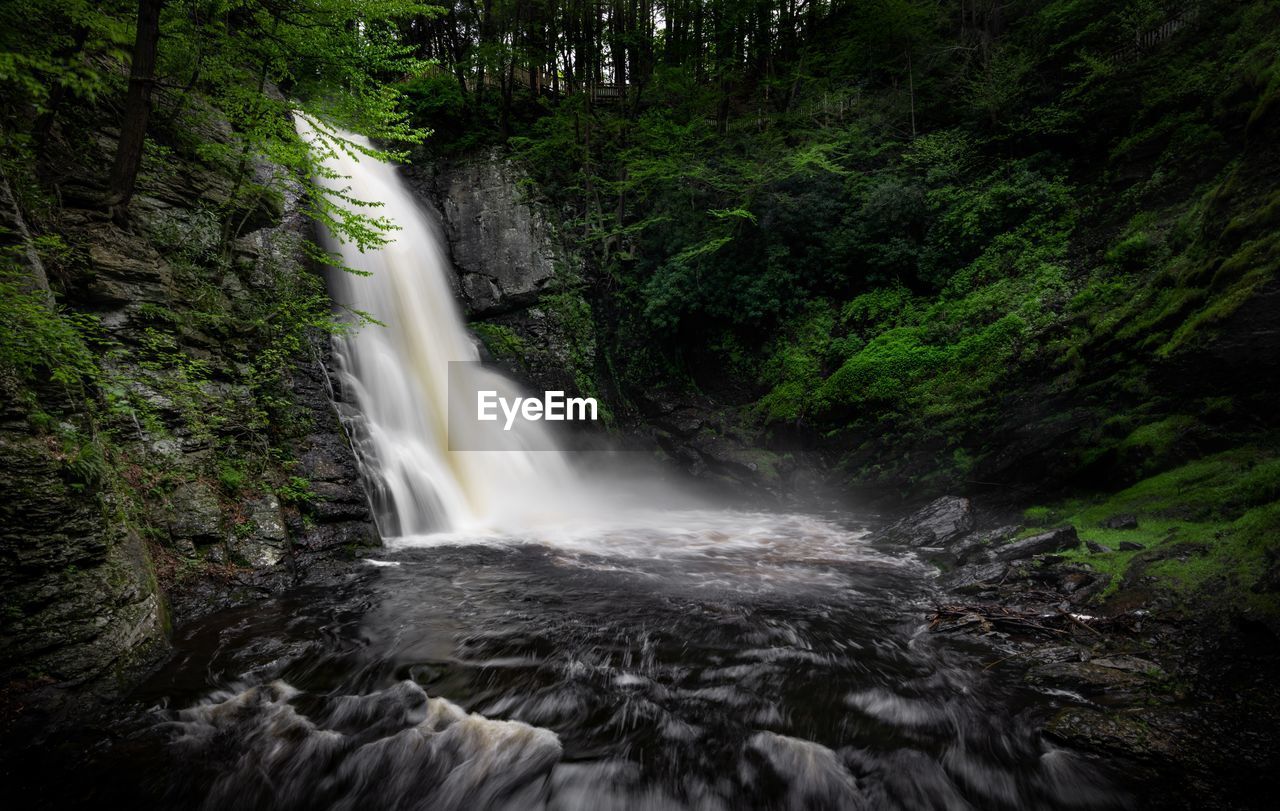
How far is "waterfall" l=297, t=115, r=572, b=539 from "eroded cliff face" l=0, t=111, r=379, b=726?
3.36ft

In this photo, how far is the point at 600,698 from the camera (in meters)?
3.95

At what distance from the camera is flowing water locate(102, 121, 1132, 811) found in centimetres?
304

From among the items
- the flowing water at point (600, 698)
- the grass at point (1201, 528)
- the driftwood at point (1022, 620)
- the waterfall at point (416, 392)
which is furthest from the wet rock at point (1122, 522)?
the waterfall at point (416, 392)

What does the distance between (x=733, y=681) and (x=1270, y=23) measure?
13568mm

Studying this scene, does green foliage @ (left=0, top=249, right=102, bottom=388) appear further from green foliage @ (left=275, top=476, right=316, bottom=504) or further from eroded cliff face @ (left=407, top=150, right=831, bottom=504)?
eroded cliff face @ (left=407, top=150, right=831, bottom=504)

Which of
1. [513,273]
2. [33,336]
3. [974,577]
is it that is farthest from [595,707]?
[513,273]

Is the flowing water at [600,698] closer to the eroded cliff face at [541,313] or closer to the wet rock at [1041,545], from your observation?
the wet rock at [1041,545]

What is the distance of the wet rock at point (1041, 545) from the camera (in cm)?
570

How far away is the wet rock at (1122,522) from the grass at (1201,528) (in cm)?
6

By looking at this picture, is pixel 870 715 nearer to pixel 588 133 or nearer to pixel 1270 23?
pixel 1270 23

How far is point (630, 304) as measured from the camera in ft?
51.0

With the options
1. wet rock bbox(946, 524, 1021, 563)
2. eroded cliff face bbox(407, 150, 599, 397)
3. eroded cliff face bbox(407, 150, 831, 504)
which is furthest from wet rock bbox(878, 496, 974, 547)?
eroded cliff face bbox(407, 150, 599, 397)

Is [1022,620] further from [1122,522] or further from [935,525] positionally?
[935,525]

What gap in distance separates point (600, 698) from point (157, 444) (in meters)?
5.50
